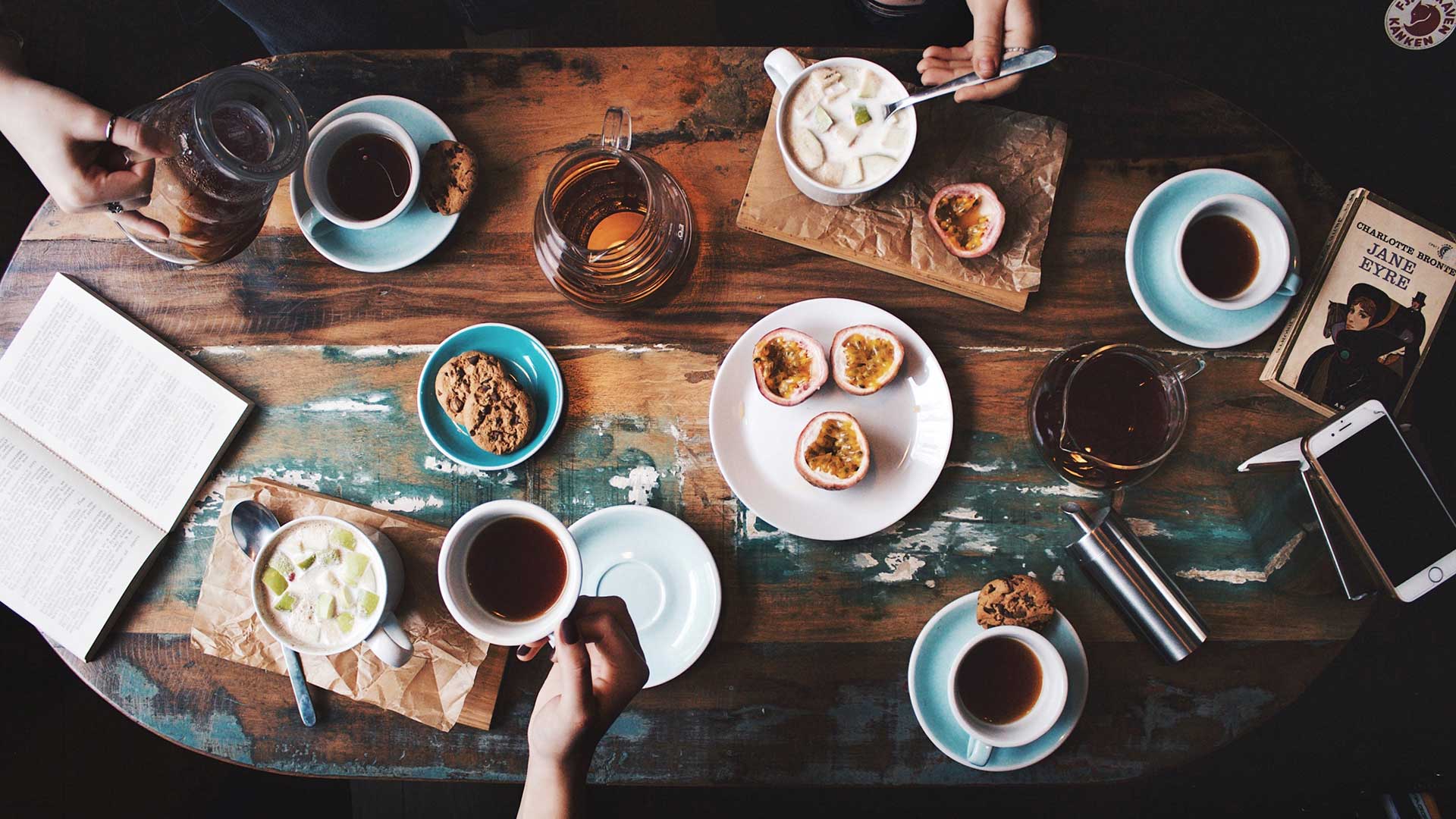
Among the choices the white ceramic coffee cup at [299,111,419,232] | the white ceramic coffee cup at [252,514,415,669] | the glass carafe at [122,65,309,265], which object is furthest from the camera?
the white ceramic coffee cup at [299,111,419,232]

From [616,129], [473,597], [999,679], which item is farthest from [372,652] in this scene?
[999,679]

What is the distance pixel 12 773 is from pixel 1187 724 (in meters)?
2.88

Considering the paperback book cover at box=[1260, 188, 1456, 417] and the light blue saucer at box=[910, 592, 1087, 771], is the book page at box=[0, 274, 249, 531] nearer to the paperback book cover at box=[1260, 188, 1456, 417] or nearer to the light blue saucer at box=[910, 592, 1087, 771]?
the light blue saucer at box=[910, 592, 1087, 771]

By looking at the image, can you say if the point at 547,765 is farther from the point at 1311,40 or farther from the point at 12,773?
the point at 1311,40

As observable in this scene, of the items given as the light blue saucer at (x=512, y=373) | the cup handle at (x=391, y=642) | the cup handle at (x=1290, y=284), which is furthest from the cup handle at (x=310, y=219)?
the cup handle at (x=1290, y=284)

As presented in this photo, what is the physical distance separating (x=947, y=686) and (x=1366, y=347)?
113 centimetres

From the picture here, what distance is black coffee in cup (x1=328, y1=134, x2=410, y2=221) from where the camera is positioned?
5.14 feet

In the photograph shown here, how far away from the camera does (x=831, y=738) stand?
154 centimetres

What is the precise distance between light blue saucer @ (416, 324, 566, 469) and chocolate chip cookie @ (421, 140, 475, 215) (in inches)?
10.2

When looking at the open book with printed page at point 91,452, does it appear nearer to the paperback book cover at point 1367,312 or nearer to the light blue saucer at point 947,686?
the light blue saucer at point 947,686

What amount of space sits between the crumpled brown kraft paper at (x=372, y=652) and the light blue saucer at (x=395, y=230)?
51 cm

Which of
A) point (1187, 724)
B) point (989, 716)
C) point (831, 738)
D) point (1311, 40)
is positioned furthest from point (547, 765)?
point (1311, 40)

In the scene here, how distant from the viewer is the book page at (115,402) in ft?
5.24

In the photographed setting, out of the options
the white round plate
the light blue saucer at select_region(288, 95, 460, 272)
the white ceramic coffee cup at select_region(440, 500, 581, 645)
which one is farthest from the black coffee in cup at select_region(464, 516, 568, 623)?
the light blue saucer at select_region(288, 95, 460, 272)
